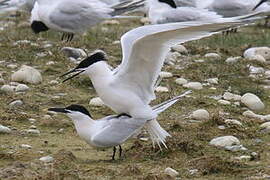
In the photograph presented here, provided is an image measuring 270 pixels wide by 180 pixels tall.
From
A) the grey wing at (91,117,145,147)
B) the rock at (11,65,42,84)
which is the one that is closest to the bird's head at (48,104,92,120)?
the grey wing at (91,117,145,147)

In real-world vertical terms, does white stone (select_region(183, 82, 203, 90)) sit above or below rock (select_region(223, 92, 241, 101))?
below

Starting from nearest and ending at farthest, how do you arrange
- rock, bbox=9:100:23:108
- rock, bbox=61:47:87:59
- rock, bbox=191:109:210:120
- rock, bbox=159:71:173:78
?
rock, bbox=191:109:210:120 < rock, bbox=9:100:23:108 < rock, bbox=159:71:173:78 < rock, bbox=61:47:87:59

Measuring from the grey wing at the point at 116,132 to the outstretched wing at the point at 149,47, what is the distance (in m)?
0.30

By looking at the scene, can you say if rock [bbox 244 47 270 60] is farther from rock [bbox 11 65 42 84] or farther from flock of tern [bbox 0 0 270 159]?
flock of tern [bbox 0 0 270 159]

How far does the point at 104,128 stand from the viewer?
5.39 m

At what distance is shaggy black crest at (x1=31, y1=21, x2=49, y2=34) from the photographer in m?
10.1

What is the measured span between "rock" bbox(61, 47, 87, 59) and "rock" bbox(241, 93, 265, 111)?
2163 millimetres

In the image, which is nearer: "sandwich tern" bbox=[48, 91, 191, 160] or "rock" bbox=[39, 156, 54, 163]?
"rock" bbox=[39, 156, 54, 163]

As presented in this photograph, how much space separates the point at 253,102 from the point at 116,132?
1.97 meters

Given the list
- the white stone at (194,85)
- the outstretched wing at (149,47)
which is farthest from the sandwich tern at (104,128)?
the white stone at (194,85)

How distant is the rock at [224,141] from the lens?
18.4ft

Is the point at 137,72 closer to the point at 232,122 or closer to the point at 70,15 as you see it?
the point at 232,122

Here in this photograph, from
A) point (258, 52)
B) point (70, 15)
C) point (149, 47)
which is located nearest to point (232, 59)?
point (258, 52)

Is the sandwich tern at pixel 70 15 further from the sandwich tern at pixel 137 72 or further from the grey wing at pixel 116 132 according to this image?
the grey wing at pixel 116 132
